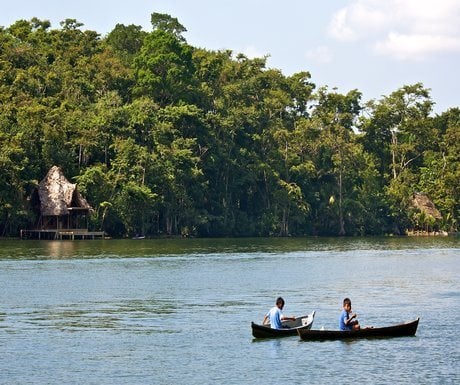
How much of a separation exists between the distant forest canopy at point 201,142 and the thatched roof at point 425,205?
854mm

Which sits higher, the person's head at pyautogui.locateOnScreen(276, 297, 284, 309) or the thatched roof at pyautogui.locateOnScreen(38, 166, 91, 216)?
the thatched roof at pyautogui.locateOnScreen(38, 166, 91, 216)

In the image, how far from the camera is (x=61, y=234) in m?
95.2

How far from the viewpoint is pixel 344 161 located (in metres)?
114

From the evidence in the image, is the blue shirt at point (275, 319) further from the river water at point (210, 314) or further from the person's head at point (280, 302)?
the river water at point (210, 314)

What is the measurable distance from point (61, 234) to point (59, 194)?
16.9 ft

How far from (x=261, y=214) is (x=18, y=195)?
29.7m

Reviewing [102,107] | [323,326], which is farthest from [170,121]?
[323,326]

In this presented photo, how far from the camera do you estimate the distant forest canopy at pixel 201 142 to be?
94812mm

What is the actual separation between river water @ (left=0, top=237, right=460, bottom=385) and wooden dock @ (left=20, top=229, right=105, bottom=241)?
1777 centimetres

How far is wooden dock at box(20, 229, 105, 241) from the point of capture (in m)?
94.7

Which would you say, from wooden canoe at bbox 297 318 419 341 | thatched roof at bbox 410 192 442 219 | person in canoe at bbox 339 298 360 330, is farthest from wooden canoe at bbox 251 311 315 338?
thatched roof at bbox 410 192 442 219

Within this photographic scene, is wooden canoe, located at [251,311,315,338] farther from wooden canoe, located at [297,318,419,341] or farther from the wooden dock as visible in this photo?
the wooden dock

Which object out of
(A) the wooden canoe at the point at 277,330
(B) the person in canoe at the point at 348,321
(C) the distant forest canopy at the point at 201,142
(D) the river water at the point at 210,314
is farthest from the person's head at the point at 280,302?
(C) the distant forest canopy at the point at 201,142

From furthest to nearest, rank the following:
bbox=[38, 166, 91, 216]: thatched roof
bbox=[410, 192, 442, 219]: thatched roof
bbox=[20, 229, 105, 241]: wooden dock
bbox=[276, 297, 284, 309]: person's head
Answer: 1. bbox=[410, 192, 442, 219]: thatched roof
2. bbox=[20, 229, 105, 241]: wooden dock
3. bbox=[38, 166, 91, 216]: thatched roof
4. bbox=[276, 297, 284, 309]: person's head
